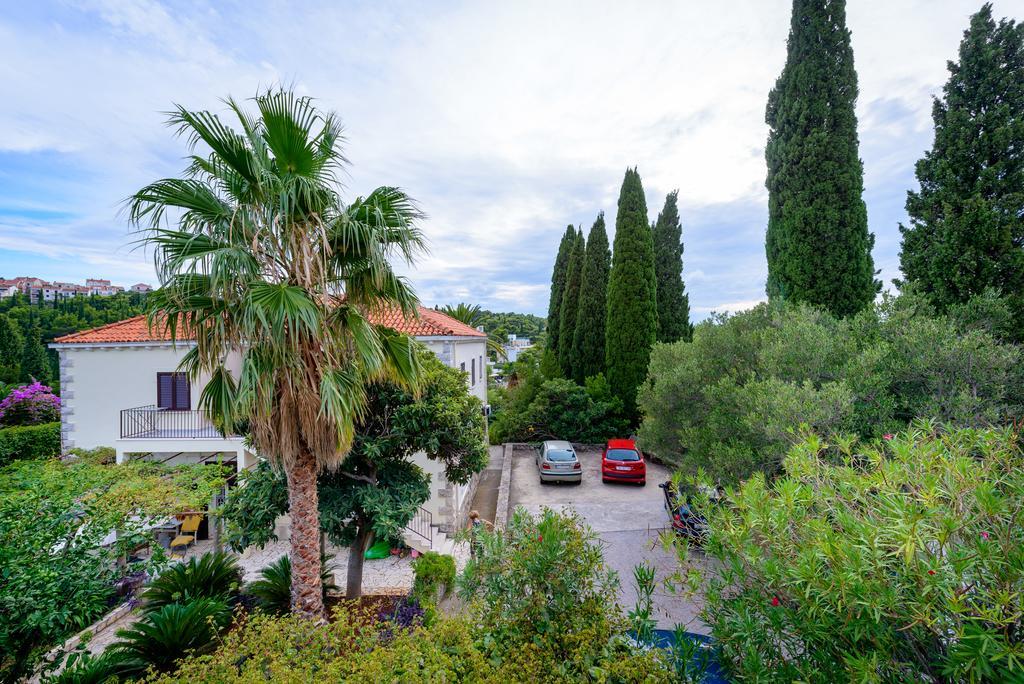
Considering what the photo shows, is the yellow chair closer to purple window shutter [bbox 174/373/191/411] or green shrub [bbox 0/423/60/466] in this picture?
purple window shutter [bbox 174/373/191/411]

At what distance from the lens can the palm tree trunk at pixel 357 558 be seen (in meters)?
7.51

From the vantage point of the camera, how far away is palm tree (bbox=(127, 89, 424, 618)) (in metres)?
5.08

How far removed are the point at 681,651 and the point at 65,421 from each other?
55.9ft

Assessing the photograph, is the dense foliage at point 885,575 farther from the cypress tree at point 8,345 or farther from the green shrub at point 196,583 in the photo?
the cypress tree at point 8,345

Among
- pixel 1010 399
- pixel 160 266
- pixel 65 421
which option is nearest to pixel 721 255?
pixel 1010 399

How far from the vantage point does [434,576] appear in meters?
7.60

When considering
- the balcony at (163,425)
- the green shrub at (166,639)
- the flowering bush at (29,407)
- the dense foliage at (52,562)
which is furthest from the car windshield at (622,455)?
the flowering bush at (29,407)

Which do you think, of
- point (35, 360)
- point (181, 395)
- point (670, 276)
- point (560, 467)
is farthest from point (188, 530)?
point (35, 360)

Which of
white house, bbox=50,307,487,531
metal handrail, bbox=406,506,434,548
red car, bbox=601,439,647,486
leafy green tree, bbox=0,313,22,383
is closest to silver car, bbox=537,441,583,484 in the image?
red car, bbox=601,439,647,486

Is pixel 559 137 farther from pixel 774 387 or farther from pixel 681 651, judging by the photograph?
pixel 681 651

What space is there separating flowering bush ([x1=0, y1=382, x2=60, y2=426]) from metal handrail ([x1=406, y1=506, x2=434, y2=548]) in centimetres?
2025

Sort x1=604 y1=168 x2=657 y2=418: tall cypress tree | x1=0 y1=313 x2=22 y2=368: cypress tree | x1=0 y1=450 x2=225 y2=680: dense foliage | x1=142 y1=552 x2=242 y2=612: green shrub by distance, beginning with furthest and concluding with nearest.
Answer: x1=0 y1=313 x2=22 y2=368: cypress tree, x1=604 y1=168 x2=657 y2=418: tall cypress tree, x1=142 y1=552 x2=242 y2=612: green shrub, x1=0 y1=450 x2=225 y2=680: dense foliage

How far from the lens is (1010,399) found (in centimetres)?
751

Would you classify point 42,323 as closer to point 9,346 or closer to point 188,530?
point 9,346
